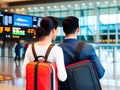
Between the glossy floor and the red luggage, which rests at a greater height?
the red luggage

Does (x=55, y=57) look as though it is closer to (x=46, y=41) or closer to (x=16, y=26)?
(x=46, y=41)

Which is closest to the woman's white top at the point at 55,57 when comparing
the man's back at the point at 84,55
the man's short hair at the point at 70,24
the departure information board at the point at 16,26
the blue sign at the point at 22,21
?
the man's back at the point at 84,55

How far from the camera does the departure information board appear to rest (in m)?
17.0

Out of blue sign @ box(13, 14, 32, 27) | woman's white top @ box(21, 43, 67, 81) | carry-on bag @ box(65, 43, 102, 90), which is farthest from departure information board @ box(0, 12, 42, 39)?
carry-on bag @ box(65, 43, 102, 90)

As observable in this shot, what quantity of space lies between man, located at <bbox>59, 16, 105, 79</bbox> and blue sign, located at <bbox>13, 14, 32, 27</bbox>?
15405 mm

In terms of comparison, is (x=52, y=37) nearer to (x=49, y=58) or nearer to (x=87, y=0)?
(x=49, y=58)

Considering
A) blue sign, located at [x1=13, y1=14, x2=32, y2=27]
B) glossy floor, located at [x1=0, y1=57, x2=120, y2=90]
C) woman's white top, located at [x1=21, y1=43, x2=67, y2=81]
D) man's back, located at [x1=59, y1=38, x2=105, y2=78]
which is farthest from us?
blue sign, located at [x1=13, y1=14, x2=32, y2=27]

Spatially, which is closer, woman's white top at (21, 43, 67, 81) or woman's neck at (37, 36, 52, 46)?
woman's white top at (21, 43, 67, 81)

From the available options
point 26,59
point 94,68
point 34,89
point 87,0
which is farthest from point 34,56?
point 87,0

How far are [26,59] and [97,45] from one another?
26.2m

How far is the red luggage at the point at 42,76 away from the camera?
249 cm

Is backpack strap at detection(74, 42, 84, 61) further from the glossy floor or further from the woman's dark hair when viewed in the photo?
the glossy floor

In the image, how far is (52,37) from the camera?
2689 mm

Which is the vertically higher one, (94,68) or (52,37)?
(52,37)
